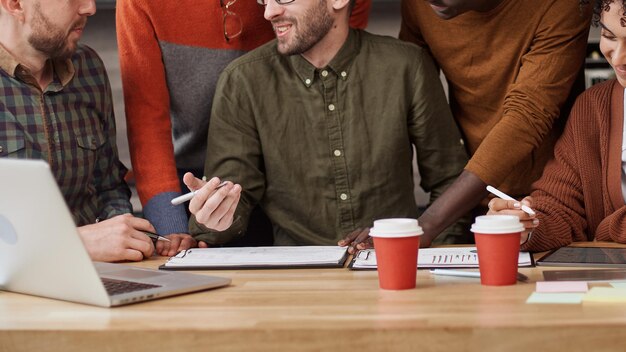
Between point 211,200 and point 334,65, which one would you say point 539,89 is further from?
point 211,200

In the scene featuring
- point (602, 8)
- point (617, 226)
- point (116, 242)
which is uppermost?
point (602, 8)

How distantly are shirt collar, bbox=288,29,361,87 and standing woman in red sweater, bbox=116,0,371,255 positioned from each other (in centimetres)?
20

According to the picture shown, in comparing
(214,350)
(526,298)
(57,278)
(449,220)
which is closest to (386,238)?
(526,298)

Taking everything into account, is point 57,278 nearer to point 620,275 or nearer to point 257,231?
point 620,275

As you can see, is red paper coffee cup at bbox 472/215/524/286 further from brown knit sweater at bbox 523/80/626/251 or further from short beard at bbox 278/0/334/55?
short beard at bbox 278/0/334/55

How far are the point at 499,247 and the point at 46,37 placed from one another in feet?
4.15

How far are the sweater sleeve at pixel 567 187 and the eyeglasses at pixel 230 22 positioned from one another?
2.94 feet

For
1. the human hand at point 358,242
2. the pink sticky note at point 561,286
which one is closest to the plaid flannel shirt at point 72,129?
the human hand at point 358,242

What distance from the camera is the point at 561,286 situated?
147cm

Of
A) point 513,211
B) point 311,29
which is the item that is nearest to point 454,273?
point 513,211

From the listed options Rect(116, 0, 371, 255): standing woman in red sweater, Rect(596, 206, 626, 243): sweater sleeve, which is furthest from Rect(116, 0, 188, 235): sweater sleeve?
Rect(596, 206, 626, 243): sweater sleeve

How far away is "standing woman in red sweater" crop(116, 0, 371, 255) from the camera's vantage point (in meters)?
2.40

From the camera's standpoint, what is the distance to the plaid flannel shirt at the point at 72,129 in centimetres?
220

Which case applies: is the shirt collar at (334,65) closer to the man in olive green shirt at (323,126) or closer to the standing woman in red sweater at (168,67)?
the man in olive green shirt at (323,126)
